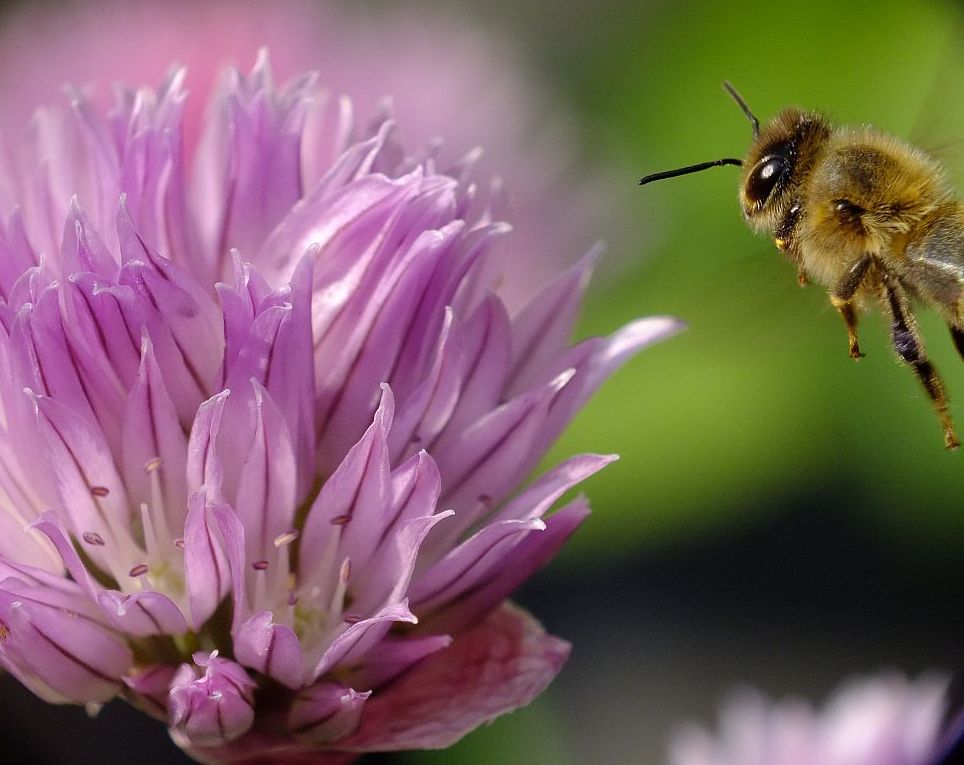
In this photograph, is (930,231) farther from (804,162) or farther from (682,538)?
(682,538)

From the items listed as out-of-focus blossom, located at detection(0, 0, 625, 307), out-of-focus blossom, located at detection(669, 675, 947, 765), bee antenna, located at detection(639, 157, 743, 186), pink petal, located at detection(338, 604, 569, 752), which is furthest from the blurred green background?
pink petal, located at detection(338, 604, 569, 752)

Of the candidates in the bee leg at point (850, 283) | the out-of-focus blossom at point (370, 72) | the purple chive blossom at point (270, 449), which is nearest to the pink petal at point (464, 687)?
the purple chive blossom at point (270, 449)

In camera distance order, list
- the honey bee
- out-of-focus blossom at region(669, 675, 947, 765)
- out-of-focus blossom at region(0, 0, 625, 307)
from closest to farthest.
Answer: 1. the honey bee
2. out-of-focus blossom at region(669, 675, 947, 765)
3. out-of-focus blossom at region(0, 0, 625, 307)

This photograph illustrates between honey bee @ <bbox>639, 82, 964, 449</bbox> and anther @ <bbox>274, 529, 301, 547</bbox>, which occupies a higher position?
honey bee @ <bbox>639, 82, 964, 449</bbox>

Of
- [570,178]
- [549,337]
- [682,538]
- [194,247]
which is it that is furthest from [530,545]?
[570,178]

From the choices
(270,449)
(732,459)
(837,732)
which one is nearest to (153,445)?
(270,449)

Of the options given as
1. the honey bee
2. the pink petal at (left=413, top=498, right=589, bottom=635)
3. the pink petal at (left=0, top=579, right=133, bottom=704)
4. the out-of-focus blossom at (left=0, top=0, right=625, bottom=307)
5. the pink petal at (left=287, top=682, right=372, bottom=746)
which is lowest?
the pink petal at (left=0, top=579, right=133, bottom=704)

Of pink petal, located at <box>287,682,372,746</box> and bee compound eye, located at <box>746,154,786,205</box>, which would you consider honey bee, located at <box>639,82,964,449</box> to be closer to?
bee compound eye, located at <box>746,154,786,205</box>

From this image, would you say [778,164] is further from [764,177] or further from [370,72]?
[370,72]
